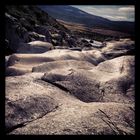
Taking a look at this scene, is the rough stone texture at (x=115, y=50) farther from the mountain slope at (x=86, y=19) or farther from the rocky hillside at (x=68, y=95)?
the mountain slope at (x=86, y=19)

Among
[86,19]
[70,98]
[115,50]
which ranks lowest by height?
[70,98]

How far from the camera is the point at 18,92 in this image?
6.16 meters

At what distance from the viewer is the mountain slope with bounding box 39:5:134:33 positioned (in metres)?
6.73

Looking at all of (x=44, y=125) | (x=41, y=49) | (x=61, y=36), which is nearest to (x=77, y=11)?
(x=44, y=125)

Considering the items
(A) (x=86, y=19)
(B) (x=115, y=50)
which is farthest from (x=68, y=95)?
(B) (x=115, y=50)

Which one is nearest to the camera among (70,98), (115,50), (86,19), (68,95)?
(70,98)

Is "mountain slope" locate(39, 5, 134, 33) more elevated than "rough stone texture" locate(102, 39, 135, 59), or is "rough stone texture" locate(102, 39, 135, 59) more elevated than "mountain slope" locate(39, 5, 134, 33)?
"mountain slope" locate(39, 5, 134, 33)

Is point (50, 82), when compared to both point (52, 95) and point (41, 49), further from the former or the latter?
point (41, 49)

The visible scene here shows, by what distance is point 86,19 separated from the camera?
7535 millimetres

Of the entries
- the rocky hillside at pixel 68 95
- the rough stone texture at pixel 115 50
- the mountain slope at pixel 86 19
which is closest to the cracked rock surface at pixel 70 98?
the rocky hillside at pixel 68 95

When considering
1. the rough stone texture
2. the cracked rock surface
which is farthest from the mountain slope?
the rough stone texture

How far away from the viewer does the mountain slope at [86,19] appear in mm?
6730

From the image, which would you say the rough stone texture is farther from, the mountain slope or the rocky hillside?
the mountain slope

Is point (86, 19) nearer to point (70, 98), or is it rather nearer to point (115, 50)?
point (70, 98)
